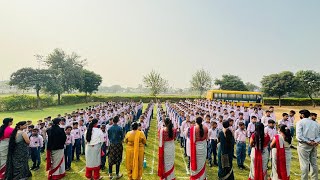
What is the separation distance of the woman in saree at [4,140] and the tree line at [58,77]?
3167 centimetres

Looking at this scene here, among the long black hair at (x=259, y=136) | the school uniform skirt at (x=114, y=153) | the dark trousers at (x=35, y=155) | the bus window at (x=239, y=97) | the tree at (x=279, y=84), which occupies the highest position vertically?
the tree at (x=279, y=84)

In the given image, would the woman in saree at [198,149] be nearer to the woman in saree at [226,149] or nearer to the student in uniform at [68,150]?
the woman in saree at [226,149]

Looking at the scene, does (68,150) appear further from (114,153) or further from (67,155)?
(114,153)

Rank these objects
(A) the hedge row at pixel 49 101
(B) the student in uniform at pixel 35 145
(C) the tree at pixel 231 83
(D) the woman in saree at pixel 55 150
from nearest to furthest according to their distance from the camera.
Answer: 1. (D) the woman in saree at pixel 55 150
2. (B) the student in uniform at pixel 35 145
3. (A) the hedge row at pixel 49 101
4. (C) the tree at pixel 231 83

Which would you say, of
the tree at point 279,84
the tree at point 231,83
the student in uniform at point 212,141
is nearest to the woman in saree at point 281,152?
the student in uniform at point 212,141

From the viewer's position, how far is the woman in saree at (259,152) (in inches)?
227

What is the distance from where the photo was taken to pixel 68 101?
1821 inches

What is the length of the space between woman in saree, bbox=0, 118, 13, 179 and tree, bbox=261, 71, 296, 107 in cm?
4624

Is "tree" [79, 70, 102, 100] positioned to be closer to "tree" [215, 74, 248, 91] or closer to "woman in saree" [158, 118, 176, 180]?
"tree" [215, 74, 248, 91]

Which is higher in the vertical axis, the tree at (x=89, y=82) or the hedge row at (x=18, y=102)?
the tree at (x=89, y=82)

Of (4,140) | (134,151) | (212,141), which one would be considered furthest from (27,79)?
(134,151)

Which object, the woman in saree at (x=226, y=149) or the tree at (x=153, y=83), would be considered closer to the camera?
the woman in saree at (x=226, y=149)

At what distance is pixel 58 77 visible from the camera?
43125 millimetres

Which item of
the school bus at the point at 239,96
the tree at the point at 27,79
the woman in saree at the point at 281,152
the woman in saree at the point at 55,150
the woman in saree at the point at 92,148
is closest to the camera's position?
the woman in saree at the point at 281,152
